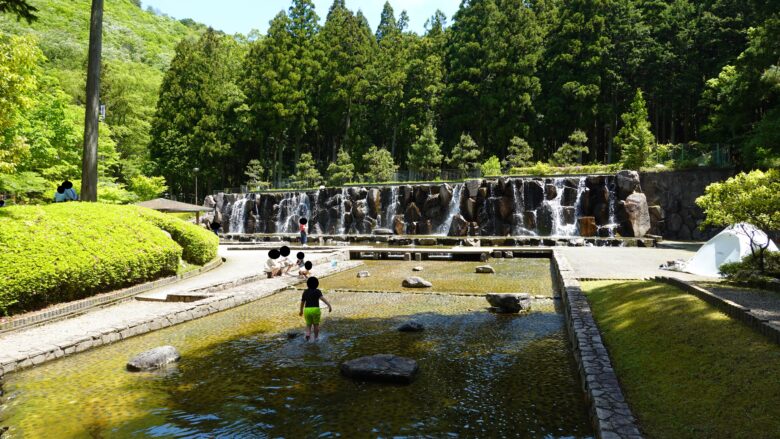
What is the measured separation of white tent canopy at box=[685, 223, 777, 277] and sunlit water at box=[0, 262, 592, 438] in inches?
266

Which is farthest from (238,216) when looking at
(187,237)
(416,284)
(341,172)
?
(416,284)

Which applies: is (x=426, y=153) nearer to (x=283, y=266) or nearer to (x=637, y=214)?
(x=637, y=214)

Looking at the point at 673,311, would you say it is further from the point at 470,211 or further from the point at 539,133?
the point at 539,133

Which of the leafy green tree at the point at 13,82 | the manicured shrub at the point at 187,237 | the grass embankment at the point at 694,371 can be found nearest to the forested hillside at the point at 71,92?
the leafy green tree at the point at 13,82

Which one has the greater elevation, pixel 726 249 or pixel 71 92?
pixel 71 92

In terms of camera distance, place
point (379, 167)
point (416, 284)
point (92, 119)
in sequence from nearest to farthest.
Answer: point (416, 284), point (92, 119), point (379, 167)

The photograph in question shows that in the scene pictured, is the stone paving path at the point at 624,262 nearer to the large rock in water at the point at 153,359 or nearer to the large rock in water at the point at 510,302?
the large rock in water at the point at 510,302

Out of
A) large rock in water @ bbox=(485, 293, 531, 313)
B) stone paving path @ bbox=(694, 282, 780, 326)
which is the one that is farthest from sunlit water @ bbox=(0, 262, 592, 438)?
Result: stone paving path @ bbox=(694, 282, 780, 326)

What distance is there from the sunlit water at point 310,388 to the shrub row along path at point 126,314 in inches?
19.2

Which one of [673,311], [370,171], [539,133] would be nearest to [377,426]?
[673,311]

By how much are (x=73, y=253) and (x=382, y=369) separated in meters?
8.52

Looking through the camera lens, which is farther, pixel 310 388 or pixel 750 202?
pixel 750 202

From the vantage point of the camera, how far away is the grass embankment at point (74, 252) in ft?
30.7

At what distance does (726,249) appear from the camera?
12.9 metres
